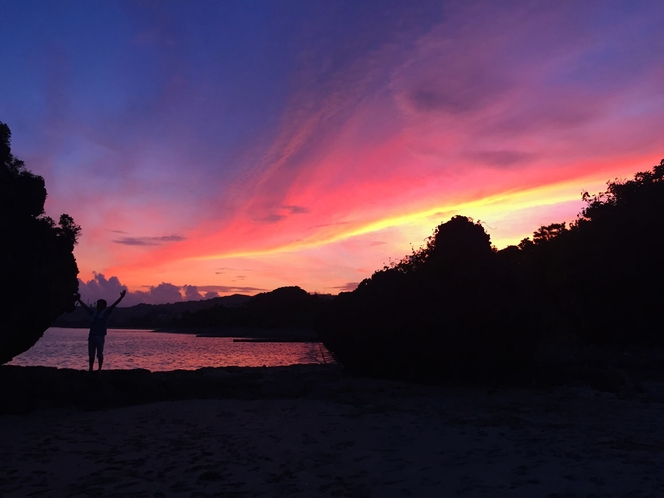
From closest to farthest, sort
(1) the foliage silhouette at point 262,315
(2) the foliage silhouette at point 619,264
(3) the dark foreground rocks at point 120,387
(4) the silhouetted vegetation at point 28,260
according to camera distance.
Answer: (3) the dark foreground rocks at point 120,387 < (4) the silhouetted vegetation at point 28,260 < (2) the foliage silhouette at point 619,264 < (1) the foliage silhouette at point 262,315

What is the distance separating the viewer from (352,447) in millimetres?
7730

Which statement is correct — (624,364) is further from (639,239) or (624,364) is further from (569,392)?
(639,239)

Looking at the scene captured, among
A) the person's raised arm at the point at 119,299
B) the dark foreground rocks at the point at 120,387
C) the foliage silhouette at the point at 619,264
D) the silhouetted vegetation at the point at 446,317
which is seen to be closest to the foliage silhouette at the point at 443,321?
the silhouetted vegetation at the point at 446,317

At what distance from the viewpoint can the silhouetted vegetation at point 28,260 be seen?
12.8 metres

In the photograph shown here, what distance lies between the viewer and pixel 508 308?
1408 cm

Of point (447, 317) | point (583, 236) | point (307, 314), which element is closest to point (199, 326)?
point (307, 314)

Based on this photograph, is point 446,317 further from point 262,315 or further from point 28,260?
point 262,315

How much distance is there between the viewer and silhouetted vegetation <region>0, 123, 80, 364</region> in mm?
12836

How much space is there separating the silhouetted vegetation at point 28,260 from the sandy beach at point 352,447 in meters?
2.99

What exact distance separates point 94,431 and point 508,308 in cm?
1091

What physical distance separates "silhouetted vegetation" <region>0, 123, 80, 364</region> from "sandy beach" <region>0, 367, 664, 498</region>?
2987 millimetres

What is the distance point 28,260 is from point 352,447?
34.7 ft

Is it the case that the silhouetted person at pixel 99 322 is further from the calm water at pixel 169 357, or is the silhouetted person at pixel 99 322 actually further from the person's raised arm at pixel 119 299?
the calm water at pixel 169 357

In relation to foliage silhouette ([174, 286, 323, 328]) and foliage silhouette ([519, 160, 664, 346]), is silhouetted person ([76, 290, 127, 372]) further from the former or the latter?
foliage silhouette ([174, 286, 323, 328])
